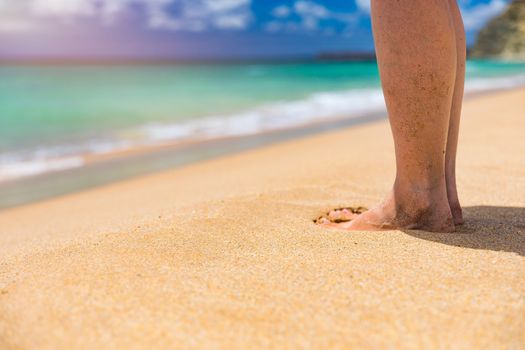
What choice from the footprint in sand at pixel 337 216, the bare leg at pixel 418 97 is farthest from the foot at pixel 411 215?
the footprint in sand at pixel 337 216

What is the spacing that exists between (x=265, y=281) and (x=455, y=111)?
37.8 inches

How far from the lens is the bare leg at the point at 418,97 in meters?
1.60

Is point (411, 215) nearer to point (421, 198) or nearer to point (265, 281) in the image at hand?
point (421, 198)

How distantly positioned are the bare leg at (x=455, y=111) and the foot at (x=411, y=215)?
85mm

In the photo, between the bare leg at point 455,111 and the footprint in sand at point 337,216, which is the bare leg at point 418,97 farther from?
the footprint in sand at point 337,216

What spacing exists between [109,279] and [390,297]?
744mm

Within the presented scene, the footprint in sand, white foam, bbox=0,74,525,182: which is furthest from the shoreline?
the footprint in sand

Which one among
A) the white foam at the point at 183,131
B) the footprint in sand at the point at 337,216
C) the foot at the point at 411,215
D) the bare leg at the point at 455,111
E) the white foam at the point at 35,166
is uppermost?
the bare leg at the point at 455,111

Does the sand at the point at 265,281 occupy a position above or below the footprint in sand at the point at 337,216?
above

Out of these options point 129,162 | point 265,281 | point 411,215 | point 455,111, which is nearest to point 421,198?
point 411,215

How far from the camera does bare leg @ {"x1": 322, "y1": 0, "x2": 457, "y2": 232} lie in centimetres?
160

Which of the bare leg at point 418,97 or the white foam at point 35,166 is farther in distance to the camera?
the white foam at point 35,166

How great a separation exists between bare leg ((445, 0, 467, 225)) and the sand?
11 centimetres

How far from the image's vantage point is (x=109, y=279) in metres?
1.37
